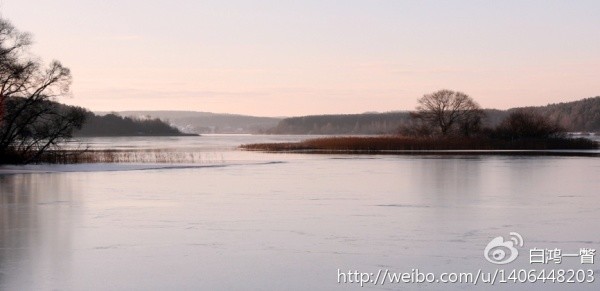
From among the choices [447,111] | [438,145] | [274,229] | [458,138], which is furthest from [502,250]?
[447,111]

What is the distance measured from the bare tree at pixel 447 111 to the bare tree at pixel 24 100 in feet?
117

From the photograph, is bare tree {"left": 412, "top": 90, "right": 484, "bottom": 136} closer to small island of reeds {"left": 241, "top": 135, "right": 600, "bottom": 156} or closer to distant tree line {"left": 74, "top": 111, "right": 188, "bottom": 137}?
small island of reeds {"left": 241, "top": 135, "right": 600, "bottom": 156}

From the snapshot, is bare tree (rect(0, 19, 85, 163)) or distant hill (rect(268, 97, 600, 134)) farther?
distant hill (rect(268, 97, 600, 134))

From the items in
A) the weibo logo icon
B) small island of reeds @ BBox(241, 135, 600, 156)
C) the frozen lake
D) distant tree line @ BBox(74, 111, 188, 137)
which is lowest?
the weibo logo icon

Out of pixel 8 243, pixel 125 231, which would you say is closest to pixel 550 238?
pixel 125 231

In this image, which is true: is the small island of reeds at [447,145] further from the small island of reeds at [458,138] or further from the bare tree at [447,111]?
the bare tree at [447,111]

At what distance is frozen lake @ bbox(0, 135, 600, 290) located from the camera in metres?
6.84

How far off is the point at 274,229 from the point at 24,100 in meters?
20.7

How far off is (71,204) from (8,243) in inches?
181

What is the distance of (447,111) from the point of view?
59812 millimetres

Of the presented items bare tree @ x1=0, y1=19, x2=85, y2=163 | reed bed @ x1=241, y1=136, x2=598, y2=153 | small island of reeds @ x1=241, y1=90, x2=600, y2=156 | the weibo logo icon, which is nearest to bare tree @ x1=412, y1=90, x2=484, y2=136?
small island of reeds @ x1=241, y1=90, x2=600, y2=156

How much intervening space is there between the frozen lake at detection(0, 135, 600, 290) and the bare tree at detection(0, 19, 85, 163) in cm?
952

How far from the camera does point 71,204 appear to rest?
1308 centimetres

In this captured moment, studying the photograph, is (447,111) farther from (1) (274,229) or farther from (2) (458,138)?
(1) (274,229)
